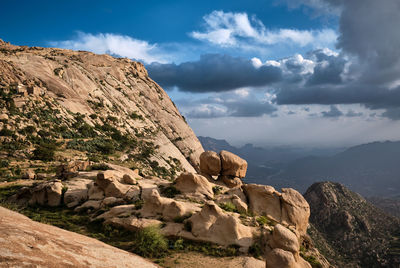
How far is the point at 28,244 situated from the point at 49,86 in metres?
78.8

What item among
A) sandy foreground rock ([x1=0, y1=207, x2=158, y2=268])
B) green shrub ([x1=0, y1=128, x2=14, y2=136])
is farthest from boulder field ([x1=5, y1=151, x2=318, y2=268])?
green shrub ([x1=0, y1=128, x2=14, y2=136])

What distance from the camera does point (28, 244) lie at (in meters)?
8.87

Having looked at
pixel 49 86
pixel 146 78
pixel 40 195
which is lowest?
pixel 40 195

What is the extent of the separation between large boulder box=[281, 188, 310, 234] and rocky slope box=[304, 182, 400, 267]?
197ft

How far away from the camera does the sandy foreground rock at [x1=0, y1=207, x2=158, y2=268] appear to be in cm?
796

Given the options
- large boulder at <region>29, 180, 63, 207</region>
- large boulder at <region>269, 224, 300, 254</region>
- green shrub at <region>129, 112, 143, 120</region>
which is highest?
green shrub at <region>129, 112, 143, 120</region>

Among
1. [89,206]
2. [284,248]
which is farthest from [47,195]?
[284,248]

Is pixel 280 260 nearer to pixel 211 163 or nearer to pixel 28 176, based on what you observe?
pixel 211 163

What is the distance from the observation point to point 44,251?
29.3 feet

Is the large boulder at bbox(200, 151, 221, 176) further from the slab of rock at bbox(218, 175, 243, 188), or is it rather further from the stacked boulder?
the slab of rock at bbox(218, 175, 243, 188)

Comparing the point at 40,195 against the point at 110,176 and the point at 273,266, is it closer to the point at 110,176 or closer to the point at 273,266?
the point at 110,176

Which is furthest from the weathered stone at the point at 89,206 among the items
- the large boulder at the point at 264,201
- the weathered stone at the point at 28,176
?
the large boulder at the point at 264,201

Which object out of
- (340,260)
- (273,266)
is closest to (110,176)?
→ (273,266)

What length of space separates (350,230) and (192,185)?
94768mm
